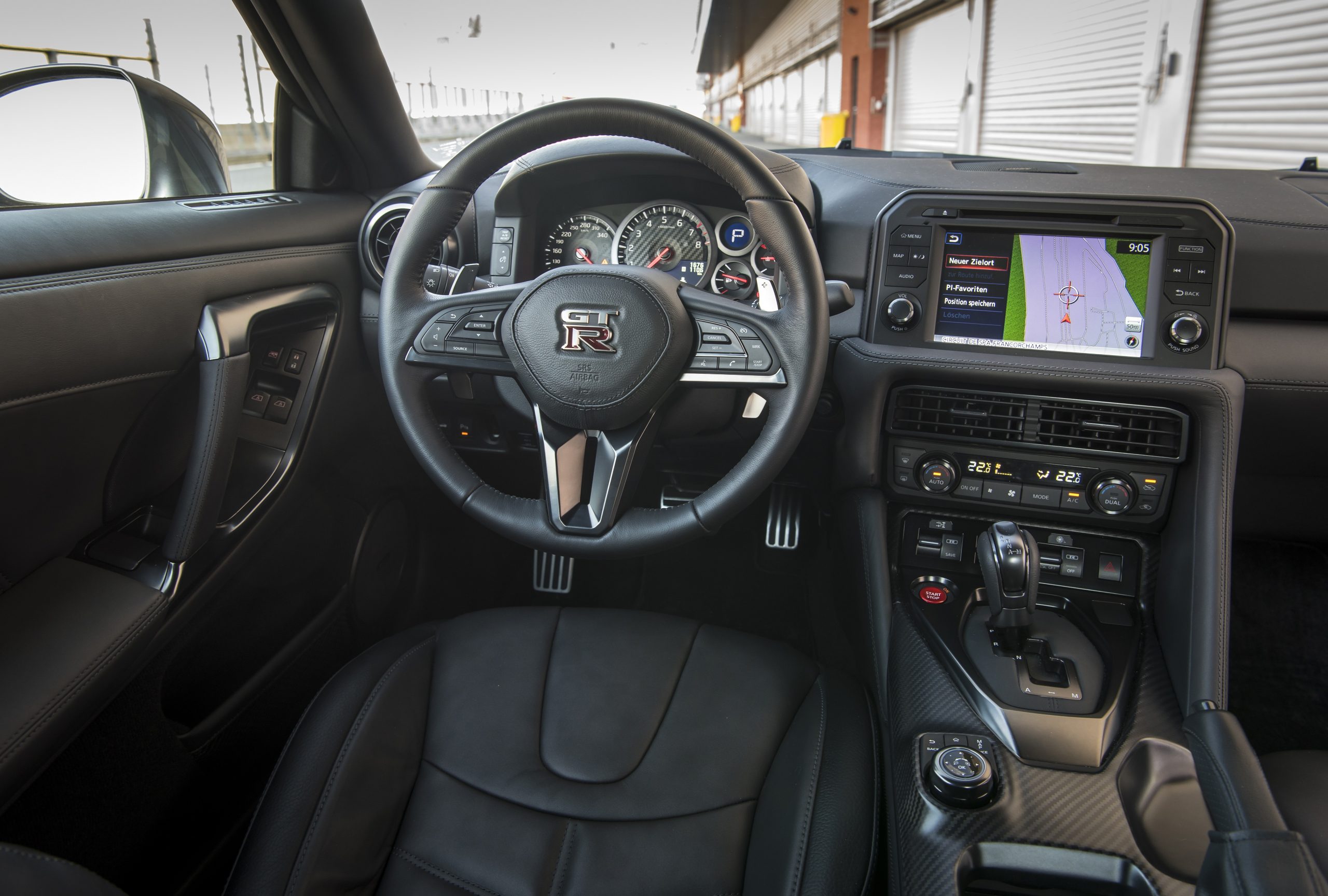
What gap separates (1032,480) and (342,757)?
1205 millimetres

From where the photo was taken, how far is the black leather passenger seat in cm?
110

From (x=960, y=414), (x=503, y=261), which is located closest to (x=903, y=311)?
(x=960, y=414)

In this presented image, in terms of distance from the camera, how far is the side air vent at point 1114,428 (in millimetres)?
1386

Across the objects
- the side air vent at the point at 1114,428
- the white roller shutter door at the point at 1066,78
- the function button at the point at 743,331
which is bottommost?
the side air vent at the point at 1114,428

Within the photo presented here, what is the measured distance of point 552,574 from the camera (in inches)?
85.4

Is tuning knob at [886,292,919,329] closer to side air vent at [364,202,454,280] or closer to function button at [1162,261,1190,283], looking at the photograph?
function button at [1162,261,1190,283]

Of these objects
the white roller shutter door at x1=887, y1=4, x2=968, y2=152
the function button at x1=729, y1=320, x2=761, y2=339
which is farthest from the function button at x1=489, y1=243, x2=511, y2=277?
the white roller shutter door at x1=887, y1=4, x2=968, y2=152

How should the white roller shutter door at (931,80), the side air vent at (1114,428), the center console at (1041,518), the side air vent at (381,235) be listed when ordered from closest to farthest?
the center console at (1041,518), the side air vent at (1114,428), the side air vent at (381,235), the white roller shutter door at (931,80)

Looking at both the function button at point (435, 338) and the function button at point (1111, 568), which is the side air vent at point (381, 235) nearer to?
the function button at point (435, 338)

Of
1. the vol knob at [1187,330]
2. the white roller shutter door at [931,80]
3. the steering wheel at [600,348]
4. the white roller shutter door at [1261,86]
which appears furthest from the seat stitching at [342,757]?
the white roller shutter door at [931,80]

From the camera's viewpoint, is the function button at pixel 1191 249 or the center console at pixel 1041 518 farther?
the function button at pixel 1191 249

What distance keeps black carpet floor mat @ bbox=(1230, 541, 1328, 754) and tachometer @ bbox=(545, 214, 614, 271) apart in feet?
5.63

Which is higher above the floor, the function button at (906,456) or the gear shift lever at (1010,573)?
the function button at (906,456)

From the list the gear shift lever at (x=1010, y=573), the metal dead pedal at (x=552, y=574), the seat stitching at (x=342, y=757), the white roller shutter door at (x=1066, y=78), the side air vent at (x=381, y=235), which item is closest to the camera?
the seat stitching at (x=342, y=757)
